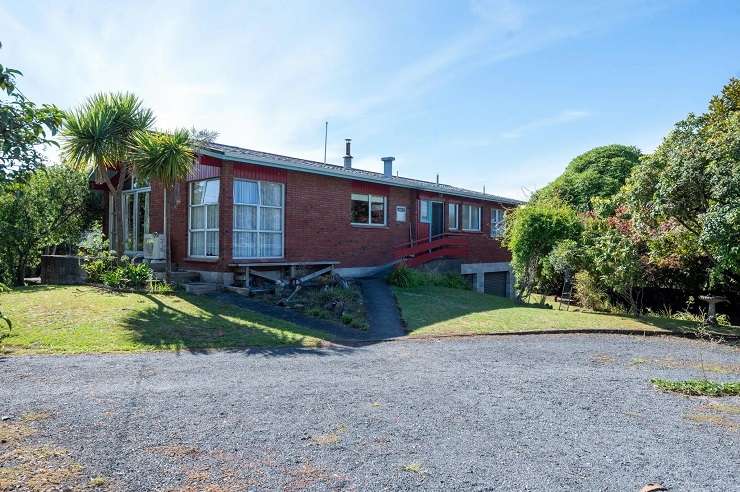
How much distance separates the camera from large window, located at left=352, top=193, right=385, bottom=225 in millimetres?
18797

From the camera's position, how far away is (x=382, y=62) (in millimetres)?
14359

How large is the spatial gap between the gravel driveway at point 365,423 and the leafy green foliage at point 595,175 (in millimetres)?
22397

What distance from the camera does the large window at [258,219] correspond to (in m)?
15.1

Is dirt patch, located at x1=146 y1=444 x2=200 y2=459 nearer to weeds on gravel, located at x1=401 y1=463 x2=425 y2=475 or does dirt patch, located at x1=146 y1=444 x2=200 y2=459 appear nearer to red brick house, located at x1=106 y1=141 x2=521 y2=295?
weeds on gravel, located at x1=401 y1=463 x2=425 y2=475

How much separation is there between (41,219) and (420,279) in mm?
14080

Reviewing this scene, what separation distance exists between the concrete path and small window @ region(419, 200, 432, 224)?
180 inches

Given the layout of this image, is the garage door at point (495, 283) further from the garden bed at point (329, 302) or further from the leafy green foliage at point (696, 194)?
the leafy green foliage at point (696, 194)

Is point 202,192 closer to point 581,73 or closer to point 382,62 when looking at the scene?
point 382,62

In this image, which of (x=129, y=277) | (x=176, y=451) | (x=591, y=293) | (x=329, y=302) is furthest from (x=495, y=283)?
(x=176, y=451)

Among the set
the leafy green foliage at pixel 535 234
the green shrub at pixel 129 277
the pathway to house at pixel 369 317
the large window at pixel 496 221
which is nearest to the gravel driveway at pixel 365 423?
the pathway to house at pixel 369 317

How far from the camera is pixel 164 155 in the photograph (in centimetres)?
1326

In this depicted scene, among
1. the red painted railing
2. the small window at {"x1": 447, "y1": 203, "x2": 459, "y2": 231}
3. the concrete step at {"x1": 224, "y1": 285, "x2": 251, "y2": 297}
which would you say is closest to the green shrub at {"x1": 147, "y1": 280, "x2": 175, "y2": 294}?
the concrete step at {"x1": 224, "y1": 285, "x2": 251, "y2": 297}

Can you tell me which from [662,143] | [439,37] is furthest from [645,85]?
[439,37]

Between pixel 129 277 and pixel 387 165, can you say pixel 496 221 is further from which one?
pixel 129 277
